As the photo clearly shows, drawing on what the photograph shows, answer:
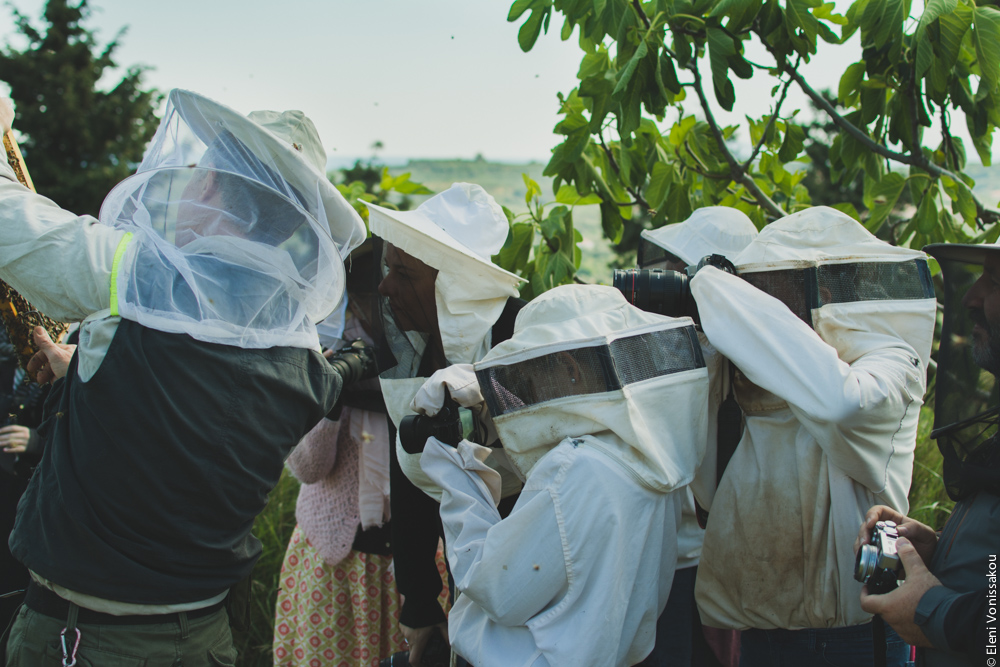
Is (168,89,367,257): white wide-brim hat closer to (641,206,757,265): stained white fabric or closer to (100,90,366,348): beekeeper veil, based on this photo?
(100,90,366,348): beekeeper veil

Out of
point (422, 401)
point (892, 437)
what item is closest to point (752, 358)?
point (892, 437)

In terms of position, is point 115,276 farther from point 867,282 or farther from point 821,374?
point 867,282

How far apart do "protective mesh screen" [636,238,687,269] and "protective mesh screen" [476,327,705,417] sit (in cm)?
111

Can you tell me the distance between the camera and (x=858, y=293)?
1.94m

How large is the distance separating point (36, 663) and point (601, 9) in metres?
2.84

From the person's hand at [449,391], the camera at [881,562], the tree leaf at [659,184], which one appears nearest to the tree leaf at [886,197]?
the tree leaf at [659,184]

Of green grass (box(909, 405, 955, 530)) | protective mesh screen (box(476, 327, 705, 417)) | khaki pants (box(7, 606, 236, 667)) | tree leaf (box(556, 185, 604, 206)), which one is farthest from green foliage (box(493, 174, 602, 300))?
green grass (box(909, 405, 955, 530))

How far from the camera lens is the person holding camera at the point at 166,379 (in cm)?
183

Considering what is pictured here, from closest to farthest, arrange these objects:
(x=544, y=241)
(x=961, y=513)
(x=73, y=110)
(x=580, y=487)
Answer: (x=580, y=487) → (x=961, y=513) → (x=544, y=241) → (x=73, y=110)

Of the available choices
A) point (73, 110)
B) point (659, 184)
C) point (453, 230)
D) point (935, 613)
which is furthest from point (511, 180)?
point (73, 110)

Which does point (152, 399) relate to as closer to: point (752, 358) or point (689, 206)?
point (752, 358)

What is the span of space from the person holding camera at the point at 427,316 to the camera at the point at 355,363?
9 centimetres

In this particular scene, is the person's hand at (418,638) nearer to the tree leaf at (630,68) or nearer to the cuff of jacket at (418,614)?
the cuff of jacket at (418,614)

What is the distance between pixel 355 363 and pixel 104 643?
3.81 ft
